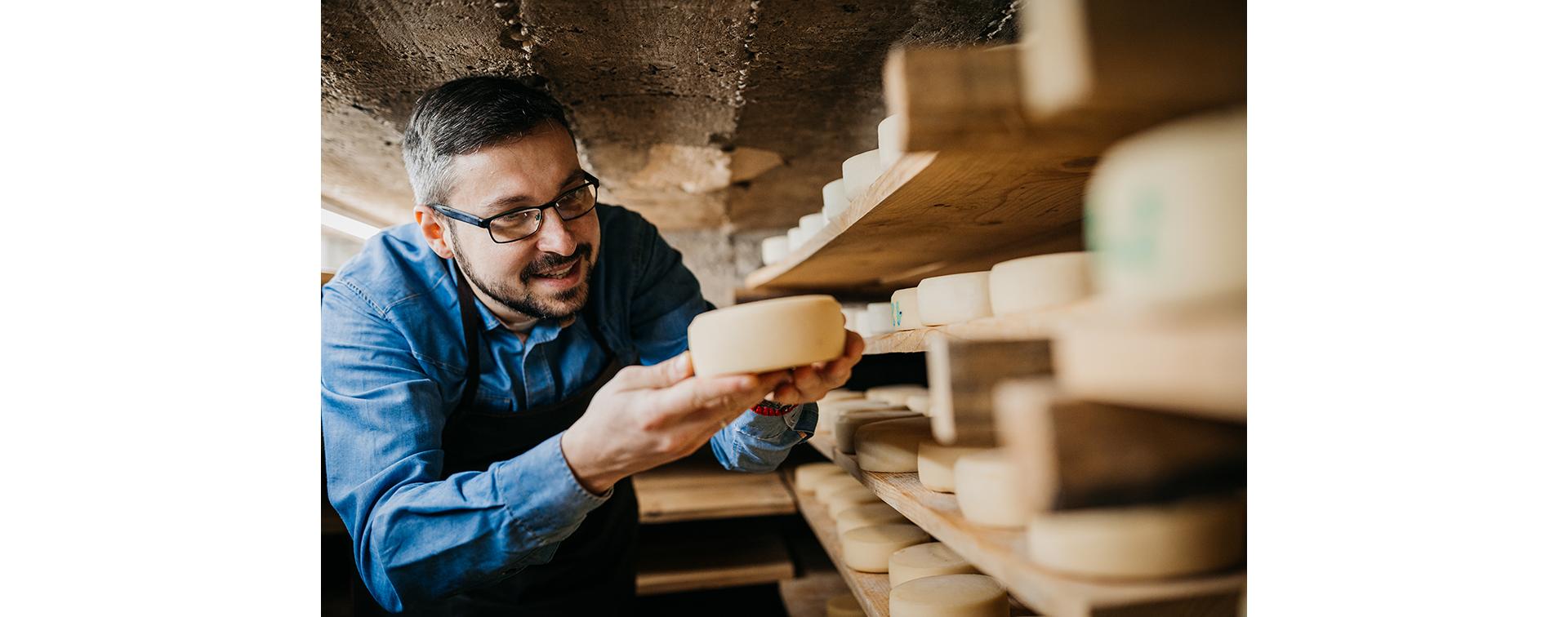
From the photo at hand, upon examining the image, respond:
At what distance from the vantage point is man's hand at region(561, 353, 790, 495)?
87cm

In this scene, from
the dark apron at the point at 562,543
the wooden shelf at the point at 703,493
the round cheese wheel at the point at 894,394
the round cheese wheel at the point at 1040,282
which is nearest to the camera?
the round cheese wheel at the point at 1040,282

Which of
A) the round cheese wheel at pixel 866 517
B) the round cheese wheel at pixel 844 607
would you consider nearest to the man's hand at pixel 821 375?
the round cheese wheel at pixel 866 517

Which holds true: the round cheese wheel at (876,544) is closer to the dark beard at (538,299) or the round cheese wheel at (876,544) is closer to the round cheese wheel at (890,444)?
the round cheese wheel at (890,444)

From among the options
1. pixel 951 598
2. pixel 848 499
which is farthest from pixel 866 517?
pixel 951 598

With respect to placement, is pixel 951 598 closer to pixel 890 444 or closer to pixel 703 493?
pixel 890 444

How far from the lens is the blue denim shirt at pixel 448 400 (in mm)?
1044

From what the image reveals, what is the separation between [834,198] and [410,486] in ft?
2.56

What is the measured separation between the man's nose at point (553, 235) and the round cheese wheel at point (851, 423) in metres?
0.59

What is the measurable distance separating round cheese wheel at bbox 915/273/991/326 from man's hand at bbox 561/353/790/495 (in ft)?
0.40

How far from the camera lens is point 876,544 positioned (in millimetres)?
1407
